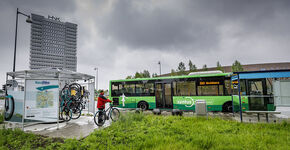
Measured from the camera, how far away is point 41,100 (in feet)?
22.2

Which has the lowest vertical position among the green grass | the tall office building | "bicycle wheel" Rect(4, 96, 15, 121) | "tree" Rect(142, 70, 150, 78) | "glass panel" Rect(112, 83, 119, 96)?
the green grass

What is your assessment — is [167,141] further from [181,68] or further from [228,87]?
[181,68]

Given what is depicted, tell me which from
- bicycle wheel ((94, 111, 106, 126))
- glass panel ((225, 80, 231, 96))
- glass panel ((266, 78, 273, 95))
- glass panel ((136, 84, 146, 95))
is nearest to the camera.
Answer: bicycle wheel ((94, 111, 106, 126))

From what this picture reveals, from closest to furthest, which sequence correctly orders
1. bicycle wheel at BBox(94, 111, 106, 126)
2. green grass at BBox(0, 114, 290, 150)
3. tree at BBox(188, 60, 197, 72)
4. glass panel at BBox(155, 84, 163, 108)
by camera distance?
1. green grass at BBox(0, 114, 290, 150)
2. bicycle wheel at BBox(94, 111, 106, 126)
3. glass panel at BBox(155, 84, 163, 108)
4. tree at BBox(188, 60, 197, 72)

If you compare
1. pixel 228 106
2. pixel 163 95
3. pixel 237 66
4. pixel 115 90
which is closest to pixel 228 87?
pixel 228 106

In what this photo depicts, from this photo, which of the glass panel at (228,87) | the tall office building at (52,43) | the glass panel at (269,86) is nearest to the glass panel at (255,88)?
the glass panel at (269,86)

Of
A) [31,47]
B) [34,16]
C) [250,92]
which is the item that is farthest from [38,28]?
[250,92]

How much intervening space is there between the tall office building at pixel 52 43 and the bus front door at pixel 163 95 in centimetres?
11142

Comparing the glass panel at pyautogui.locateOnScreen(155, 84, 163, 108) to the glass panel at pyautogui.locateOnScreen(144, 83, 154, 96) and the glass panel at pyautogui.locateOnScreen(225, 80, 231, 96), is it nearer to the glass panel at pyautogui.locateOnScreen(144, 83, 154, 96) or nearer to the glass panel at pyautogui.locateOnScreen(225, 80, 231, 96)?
the glass panel at pyautogui.locateOnScreen(144, 83, 154, 96)

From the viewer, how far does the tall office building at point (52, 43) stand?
10019cm

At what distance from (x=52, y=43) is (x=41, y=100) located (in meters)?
Answer: 126

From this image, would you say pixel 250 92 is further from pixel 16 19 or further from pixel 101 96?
pixel 16 19

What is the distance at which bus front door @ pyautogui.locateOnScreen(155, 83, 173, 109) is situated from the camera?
1152 cm

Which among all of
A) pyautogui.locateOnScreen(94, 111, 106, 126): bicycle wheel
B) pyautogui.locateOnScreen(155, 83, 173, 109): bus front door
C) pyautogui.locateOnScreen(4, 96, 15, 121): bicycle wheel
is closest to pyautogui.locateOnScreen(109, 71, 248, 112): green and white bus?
pyautogui.locateOnScreen(155, 83, 173, 109): bus front door
